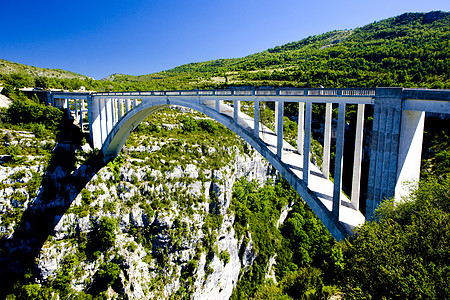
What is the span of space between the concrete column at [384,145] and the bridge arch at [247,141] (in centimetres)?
203

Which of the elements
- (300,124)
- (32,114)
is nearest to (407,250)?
(300,124)

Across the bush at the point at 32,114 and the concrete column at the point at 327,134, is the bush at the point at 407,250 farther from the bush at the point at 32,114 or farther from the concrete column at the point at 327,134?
the bush at the point at 32,114

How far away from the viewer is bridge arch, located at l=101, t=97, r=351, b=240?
1100 cm

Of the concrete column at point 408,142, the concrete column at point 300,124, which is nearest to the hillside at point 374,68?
the concrete column at point 300,124

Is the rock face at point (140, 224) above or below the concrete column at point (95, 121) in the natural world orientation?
below

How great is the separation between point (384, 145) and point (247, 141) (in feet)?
28.1

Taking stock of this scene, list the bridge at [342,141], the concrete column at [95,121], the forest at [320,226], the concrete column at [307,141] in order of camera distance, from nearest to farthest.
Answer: the forest at [320,226] → the bridge at [342,141] → the concrete column at [307,141] → the concrete column at [95,121]

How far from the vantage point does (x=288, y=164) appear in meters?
13.6

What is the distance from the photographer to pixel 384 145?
8.64m

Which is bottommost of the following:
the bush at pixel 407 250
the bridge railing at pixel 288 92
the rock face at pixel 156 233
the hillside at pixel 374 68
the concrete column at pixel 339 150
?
the rock face at pixel 156 233

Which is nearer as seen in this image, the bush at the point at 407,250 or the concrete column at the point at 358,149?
the bush at the point at 407,250

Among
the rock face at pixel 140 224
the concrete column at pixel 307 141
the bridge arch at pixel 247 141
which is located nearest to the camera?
the bridge arch at pixel 247 141

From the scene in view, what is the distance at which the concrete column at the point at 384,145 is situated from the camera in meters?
8.41

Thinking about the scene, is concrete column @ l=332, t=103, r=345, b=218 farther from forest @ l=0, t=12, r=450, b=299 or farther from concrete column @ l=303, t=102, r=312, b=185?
forest @ l=0, t=12, r=450, b=299
